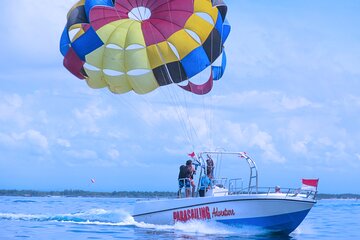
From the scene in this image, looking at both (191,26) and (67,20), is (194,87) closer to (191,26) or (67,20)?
(191,26)

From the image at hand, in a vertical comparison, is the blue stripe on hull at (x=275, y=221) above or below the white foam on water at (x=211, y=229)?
above

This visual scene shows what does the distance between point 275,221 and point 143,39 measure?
21.1 feet

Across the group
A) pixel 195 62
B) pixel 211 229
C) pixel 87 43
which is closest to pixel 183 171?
pixel 211 229

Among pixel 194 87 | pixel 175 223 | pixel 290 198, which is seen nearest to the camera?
pixel 290 198

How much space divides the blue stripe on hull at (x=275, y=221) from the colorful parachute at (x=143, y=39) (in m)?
4.67

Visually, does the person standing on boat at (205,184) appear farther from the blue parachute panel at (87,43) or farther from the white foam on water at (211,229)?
the blue parachute panel at (87,43)

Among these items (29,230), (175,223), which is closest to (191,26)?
(175,223)

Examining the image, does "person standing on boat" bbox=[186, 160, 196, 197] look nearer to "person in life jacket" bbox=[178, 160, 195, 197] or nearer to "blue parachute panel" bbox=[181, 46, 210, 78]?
"person in life jacket" bbox=[178, 160, 195, 197]

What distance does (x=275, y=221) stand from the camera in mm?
17422

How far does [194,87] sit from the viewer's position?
66.3 feet

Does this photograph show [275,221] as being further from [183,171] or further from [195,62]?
[195,62]

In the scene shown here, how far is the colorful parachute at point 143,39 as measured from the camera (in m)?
18.9

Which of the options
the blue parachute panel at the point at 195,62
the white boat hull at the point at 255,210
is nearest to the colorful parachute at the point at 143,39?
the blue parachute panel at the point at 195,62

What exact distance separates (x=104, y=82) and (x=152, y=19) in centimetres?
245
